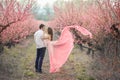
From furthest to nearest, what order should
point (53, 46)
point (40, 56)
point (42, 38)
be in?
1. point (53, 46)
2. point (40, 56)
3. point (42, 38)

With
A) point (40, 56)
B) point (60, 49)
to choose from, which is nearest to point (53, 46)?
point (60, 49)

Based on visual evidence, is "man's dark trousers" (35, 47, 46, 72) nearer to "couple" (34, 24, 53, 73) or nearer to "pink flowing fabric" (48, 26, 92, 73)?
"couple" (34, 24, 53, 73)

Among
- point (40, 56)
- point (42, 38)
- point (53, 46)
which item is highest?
point (42, 38)

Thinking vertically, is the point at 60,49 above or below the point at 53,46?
below

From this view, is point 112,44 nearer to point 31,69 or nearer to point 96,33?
point 96,33

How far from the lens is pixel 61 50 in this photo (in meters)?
15.0

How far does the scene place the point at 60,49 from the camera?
1501 centimetres

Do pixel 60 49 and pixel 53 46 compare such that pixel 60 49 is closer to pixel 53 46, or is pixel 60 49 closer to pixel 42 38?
pixel 53 46

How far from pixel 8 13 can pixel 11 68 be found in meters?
2.33

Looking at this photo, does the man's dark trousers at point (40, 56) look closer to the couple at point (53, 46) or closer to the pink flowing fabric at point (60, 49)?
the couple at point (53, 46)

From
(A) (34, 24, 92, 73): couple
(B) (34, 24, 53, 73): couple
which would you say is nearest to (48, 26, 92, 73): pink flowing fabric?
(A) (34, 24, 92, 73): couple

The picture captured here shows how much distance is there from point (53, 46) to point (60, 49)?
319 mm

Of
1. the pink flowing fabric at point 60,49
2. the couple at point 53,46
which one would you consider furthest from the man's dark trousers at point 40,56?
the pink flowing fabric at point 60,49

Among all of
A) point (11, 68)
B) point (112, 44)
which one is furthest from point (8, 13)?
point (112, 44)
